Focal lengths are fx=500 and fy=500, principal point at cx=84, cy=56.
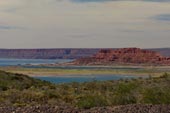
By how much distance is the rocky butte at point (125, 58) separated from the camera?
180250 mm

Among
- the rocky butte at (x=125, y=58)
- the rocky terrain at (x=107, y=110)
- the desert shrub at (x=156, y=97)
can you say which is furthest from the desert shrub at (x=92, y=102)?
the rocky butte at (x=125, y=58)

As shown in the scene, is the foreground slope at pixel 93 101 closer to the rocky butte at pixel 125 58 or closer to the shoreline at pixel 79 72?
the shoreline at pixel 79 72

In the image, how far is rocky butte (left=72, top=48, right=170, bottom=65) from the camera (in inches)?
7096

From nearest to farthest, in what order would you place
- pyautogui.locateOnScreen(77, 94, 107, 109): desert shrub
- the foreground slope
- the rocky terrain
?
1. the rocky terrain
2. the foreground slope
3. pyautogui.locateOnScreen(77, 94, 107, 109): desert shrub

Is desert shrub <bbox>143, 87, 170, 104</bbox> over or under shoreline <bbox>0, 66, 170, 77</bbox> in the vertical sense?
over

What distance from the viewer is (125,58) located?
18762cm

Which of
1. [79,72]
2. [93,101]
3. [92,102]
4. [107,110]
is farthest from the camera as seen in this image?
[79,72]

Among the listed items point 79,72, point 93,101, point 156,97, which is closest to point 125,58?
point 79,72

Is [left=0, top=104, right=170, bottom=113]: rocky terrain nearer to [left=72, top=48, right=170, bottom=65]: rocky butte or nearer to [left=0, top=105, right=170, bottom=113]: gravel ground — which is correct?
[left=0, top=105, right=170, bottom=113]: gravel ground

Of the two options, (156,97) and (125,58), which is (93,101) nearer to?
(156,97)

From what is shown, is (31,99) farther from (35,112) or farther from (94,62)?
(94,62)

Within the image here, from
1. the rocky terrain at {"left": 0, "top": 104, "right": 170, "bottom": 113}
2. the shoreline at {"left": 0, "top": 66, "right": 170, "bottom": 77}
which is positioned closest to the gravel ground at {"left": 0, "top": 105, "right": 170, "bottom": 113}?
the rocky terrain at {"left": 0, "top": 104, "right": 170, "bottom": 113}

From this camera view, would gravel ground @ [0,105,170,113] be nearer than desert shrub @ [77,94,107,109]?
Yes

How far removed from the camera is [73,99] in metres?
25.4
